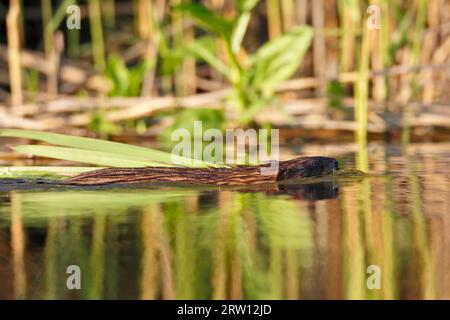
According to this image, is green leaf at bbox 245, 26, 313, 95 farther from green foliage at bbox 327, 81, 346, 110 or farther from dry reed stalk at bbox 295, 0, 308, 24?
dry reed stalk at bbox 295, 0, 308, 24

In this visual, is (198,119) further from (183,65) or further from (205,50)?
(183,65)

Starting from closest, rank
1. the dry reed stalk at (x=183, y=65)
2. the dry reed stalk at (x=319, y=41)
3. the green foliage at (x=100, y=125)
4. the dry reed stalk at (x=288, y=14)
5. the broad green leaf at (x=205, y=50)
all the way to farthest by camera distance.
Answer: the broad green leaf at (x=205, y=50) < the green foliage at (x=100, y=125) < the dry reed stalk at (x=183, y=65) < the dry reed stalk at (x=319, y=41) < the dry reed stalk at (x=288, y=14)

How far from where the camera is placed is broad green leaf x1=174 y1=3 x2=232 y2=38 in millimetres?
3502

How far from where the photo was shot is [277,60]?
387 centimetres

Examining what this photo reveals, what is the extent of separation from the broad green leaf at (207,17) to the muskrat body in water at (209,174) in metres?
1.09

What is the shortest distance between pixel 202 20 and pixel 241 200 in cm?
149

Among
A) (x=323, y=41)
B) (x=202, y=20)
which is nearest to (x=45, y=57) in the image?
(x=323, y=41)

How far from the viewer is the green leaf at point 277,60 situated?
12.5 ft

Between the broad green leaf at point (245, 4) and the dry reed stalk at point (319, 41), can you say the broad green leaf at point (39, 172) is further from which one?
the dry reed stalk at point (319, 41)

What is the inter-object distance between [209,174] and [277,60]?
1446mm

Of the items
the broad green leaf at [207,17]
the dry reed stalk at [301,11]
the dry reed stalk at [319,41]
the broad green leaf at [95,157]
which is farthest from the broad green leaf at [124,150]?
the dry reed stalk at [301,11]

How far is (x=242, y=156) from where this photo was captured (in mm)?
2945

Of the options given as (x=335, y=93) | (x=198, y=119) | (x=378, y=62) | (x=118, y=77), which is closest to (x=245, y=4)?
(x=198, y=119)

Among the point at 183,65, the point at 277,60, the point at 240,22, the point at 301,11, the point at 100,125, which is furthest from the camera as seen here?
the point at 301,11
